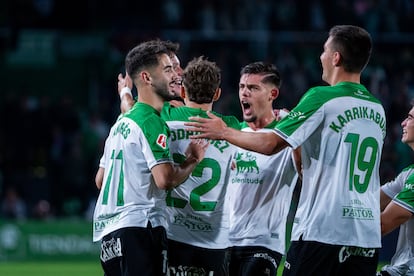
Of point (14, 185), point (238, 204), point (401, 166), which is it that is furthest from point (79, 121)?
point (238, 204)

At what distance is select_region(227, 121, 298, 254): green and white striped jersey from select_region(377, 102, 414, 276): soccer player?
1108 mm

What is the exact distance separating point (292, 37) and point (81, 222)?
22.6 ft

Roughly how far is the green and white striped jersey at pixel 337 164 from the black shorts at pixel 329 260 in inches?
1.8

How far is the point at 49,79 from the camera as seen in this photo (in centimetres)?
2320

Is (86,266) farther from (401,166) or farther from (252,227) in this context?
(252,227)

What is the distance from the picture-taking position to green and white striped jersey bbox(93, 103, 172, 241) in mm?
6871

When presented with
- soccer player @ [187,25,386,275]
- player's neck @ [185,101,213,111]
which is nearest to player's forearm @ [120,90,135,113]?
player's neck @ [185,101,213,111]

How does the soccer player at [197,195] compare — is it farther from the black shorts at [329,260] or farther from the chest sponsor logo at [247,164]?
the black shorts at [329,260]

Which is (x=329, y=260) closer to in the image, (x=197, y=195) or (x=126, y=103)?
(x=197, y=195)

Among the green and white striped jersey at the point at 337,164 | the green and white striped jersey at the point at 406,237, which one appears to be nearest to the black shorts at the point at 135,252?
the green and white striped jersey at the point at 337,164

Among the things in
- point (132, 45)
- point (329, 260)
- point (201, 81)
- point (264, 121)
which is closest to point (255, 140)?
point (329, 260)

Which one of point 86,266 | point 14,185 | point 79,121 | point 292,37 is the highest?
point 292,37

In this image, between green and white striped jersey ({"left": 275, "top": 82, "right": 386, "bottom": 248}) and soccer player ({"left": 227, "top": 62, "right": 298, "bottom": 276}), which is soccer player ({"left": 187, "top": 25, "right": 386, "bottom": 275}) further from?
soccer player ({"left": 227, "top": 62, "right": 298, "bottom": 276})

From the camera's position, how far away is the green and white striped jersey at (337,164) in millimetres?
6484
